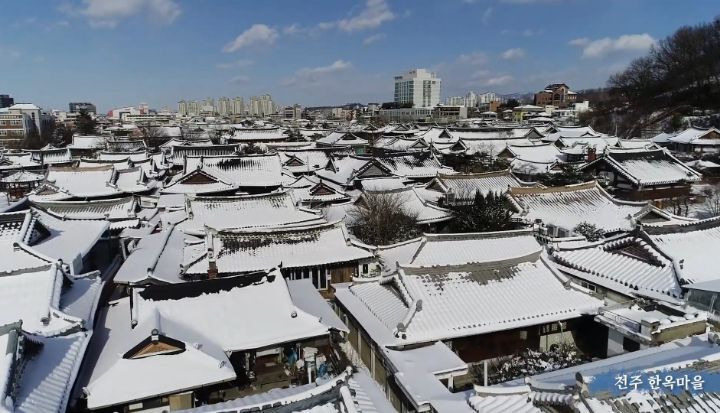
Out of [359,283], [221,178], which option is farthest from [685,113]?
[359,283]

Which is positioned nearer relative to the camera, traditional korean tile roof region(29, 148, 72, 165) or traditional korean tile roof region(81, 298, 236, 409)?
traditional korean tile roof region(81, 298, 236, 409)

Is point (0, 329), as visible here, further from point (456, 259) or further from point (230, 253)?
point (456, 259)

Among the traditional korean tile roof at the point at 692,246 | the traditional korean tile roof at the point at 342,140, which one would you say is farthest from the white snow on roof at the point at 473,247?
the traditional korean tile roof at the point at 342,140

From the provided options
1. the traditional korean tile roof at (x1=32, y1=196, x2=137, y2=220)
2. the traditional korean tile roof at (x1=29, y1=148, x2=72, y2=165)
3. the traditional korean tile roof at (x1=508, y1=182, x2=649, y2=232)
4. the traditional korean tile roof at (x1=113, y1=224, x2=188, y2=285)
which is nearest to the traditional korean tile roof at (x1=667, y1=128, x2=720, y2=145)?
the traditional korean tile roof at (x1=508, y1=182, x2=649, y2=232)

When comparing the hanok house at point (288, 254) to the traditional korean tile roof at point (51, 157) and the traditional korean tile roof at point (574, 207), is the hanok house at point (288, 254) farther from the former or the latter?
the traditional korean tile roof at point (51, 157)

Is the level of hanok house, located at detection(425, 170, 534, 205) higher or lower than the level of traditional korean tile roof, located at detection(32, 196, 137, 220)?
higher

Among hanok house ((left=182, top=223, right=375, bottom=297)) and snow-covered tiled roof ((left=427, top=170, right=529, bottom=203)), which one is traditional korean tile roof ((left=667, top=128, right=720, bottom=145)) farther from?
hanok house ((left=182, top=223, right=375, bottom=297))

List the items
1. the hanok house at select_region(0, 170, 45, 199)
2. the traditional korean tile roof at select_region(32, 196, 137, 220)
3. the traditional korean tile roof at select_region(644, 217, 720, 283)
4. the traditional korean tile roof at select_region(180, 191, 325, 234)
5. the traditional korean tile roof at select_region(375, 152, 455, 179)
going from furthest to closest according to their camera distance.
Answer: the hanok house at select_region(0, 170, 45, 199) < the traditional korean tile roof at select_region(375, 152, 455, 179) < the traditional korean tile roof at select_region(32, 196, 137, 220) < the traditional korean tile roof at select_region(180, 191, 325, 234) < the traditional korean tile roof at select_region(644, 217, 720, 283)
